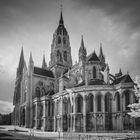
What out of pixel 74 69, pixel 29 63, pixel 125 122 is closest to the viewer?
pixel 125 122

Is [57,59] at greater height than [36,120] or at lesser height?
greater

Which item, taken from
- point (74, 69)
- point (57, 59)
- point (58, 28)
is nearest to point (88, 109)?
point (74, 69)

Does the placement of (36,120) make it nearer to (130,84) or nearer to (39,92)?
(39,92)

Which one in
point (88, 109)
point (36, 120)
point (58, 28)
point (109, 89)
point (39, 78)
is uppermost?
point (58, 28)

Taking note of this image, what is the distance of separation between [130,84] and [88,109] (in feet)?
33.4

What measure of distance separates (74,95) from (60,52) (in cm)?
3216

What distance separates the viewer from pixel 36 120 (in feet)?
188

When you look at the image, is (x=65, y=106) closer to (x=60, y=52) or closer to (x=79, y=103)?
(x=79, y=103)

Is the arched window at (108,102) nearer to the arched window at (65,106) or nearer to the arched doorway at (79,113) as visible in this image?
the arched doorway at (79,113)

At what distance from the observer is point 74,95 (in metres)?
45.2

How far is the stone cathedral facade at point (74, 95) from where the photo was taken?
41.7m

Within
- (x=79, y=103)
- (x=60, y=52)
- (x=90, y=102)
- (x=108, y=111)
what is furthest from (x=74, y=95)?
(x=60, y=52)

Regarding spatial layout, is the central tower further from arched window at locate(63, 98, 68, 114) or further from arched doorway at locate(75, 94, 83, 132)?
arched doorway at locate(75, 94, 83, 132)

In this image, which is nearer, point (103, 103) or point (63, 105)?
point (103, 103)
